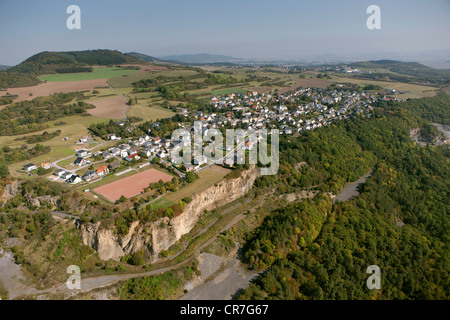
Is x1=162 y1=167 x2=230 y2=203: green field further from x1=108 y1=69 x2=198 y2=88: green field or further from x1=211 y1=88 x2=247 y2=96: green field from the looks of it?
x1=108 y1=69 x2=198 y2=88: green field

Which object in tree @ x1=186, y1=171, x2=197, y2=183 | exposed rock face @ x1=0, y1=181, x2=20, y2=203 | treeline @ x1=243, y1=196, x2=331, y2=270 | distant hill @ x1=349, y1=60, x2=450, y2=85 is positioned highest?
distant hill @ x1=349, y1=60, x2=450, y2=85

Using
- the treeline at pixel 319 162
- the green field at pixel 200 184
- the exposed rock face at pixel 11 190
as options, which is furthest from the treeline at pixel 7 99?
the treeline at pixel 319 162

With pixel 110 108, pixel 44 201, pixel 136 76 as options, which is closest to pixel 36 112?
pixel 110 108

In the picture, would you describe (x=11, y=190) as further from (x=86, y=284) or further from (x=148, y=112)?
Answer: (x=148, y=112)

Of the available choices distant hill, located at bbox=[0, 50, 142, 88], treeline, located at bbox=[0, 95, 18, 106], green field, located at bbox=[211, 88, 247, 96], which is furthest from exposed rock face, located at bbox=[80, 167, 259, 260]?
distant hill, located at bbox=[0, 50, 142, 88]

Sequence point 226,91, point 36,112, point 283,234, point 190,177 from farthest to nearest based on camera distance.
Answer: point 226,91 → point 36,112 → point 190,177 → point 283,234

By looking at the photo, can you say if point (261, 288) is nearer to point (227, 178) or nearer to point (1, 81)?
point (227, 178)
